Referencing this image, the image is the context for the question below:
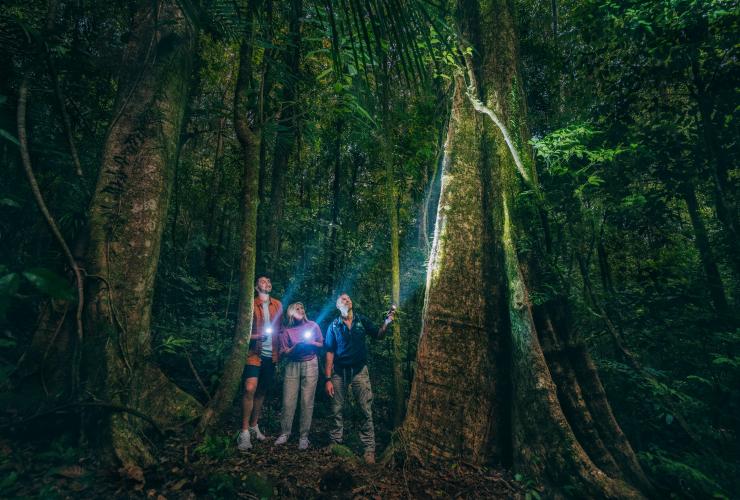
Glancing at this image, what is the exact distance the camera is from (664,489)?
312 centimetres

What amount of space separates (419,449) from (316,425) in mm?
2944

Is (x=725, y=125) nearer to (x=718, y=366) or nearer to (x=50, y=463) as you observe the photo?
(x=718, y=366)

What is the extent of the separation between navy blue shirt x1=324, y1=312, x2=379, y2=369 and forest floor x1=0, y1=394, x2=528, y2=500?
4.17ft

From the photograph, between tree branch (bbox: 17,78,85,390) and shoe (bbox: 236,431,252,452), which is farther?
shoe (bbox: 236,431,252,452)

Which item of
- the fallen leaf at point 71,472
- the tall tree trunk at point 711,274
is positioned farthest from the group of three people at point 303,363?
the tall tree trunk at point 711,274

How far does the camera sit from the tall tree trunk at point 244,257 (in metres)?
3.94

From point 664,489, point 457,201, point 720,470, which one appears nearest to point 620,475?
point 664,489

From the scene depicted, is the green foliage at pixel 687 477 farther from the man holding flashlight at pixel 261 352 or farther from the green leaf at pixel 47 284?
the green leaf at pixel 47 284

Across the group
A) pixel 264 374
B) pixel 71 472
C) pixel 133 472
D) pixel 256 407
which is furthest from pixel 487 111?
pixel 71 472

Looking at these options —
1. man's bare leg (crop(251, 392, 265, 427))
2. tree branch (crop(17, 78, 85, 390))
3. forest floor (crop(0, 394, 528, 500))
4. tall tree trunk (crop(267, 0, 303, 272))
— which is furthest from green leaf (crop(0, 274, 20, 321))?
tall tree trunk (crop(267, 0, 303, 272))

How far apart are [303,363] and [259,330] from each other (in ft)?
2.62

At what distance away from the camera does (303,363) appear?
16.3 feet

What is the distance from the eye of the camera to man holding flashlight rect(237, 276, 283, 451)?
4688mm

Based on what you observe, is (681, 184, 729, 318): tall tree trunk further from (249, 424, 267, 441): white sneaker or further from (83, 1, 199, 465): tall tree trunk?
(83, 1, 199, 465): tall tree trunk
